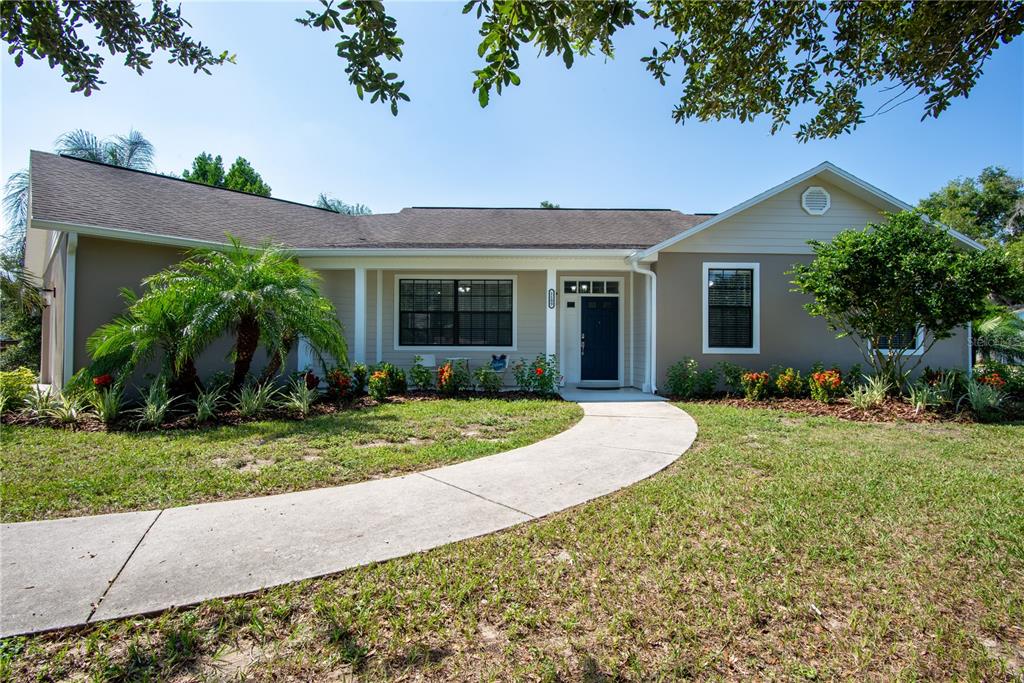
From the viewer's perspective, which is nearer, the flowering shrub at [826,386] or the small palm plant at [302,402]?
the small palm plant at [302,402]

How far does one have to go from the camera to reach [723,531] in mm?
3506

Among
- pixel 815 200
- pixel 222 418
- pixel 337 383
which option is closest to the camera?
pixel 222 418

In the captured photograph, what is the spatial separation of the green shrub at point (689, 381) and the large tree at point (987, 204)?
2149cm

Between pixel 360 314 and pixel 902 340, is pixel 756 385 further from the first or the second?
pixel 360 314

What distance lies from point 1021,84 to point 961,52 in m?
1.97

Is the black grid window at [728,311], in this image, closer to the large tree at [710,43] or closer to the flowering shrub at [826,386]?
the flowering shrub at [826,386]

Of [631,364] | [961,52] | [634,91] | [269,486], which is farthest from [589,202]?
[269,486]

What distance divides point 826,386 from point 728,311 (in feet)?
7.99

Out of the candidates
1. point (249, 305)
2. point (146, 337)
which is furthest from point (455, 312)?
point (146, 337)

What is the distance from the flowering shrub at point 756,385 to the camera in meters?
9.83

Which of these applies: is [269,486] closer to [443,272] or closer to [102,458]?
[102,458]

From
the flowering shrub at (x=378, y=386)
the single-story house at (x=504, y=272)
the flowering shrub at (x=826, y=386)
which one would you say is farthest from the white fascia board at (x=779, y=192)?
the flowering shrub at (x=378, y=386)

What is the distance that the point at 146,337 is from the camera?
24.4 feet

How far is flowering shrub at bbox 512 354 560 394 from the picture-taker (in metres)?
10.1
